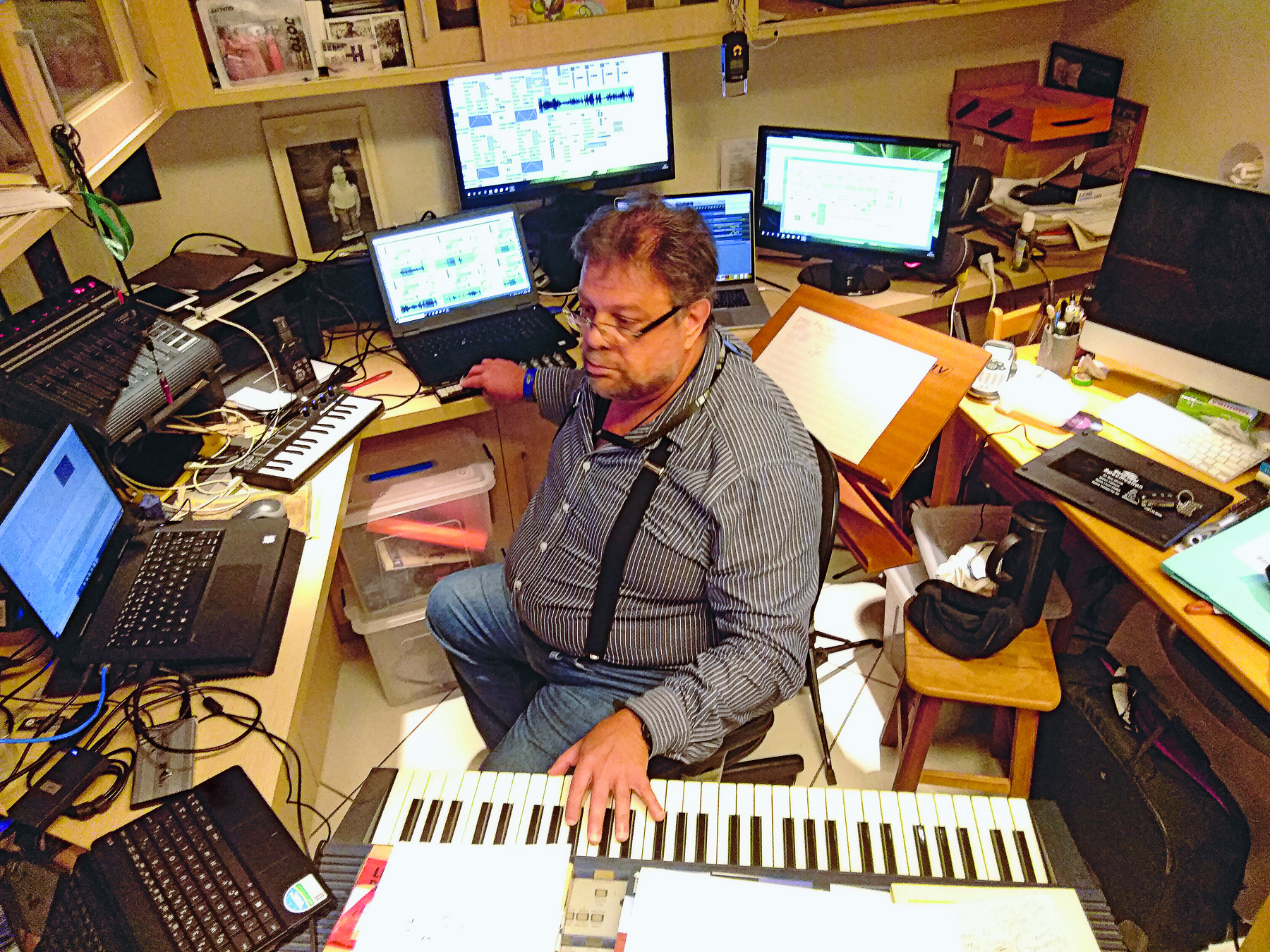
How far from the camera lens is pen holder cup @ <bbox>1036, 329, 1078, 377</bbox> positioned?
220 cm

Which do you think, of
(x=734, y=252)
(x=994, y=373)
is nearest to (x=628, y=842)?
(x=994, y=373)

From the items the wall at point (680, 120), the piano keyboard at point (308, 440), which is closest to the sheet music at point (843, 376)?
the wall at point (680, 120)

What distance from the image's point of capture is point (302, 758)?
2.10 meters

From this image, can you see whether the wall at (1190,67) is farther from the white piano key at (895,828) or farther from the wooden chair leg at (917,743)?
the white piano key at (895,828)

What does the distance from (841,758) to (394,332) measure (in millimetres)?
Result: 1562

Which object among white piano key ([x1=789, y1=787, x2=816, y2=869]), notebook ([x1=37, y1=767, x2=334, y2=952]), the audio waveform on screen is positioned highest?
the audio waveform on screen

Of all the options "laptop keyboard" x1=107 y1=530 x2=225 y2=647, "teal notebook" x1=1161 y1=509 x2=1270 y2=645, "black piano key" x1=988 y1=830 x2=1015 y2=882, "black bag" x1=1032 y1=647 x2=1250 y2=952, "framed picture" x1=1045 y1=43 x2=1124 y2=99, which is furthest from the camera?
"framed picture" x1=1045 y1=43 x2=1124 y2=99

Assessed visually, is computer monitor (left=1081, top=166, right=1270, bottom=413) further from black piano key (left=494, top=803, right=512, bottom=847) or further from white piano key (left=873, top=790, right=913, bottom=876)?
black piano key (left=494, top=803, right=512, bottom=847)

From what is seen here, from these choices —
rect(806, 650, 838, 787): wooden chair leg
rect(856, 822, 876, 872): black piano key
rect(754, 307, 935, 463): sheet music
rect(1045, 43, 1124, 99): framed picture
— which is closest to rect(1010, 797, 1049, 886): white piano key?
rect(856, 822, 876, 872): black piano key

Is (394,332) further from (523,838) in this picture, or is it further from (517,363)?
(523,838)

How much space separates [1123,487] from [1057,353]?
48 cm

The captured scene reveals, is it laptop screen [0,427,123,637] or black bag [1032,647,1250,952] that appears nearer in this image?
laptop screen [0,427,123,637]

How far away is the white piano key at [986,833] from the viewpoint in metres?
1.20

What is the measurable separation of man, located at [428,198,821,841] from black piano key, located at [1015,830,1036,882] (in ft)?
1.36
